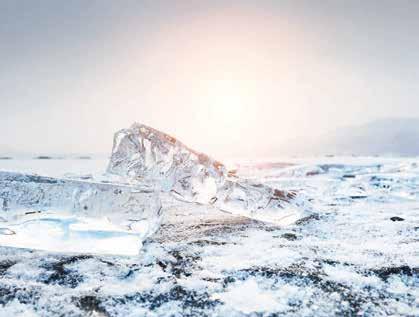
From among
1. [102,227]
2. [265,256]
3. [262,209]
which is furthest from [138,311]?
[262,209]

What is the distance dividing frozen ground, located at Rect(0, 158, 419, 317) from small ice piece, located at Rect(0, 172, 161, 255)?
0.14 meters

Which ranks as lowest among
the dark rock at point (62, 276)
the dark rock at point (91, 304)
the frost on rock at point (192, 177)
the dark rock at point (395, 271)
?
the dark rock at point (62, 276)

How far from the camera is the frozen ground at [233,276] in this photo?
101cm

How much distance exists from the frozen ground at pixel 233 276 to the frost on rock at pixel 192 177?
0.25 metres

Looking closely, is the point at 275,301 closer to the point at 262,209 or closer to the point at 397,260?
the point at 397,260

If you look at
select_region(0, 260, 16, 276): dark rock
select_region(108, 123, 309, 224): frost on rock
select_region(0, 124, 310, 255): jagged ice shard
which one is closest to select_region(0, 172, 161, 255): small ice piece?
select_region(0, 124, 310, 255): jagged ice shard

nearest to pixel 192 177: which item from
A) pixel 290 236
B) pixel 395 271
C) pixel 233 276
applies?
pixel 290 236

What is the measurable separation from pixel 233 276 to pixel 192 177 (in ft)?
4.05

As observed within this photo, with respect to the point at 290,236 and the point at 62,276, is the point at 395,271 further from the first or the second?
the point at 62,276

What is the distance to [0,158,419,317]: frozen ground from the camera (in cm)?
101

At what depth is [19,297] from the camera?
108 cm

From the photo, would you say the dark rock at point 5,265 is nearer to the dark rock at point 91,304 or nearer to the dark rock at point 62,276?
the dark rock at point 62,276

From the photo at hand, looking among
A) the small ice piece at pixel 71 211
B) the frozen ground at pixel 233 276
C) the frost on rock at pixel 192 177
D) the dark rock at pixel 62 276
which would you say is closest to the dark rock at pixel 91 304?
the frozen ground at pixel 233 276

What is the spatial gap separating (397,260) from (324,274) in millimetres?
407
